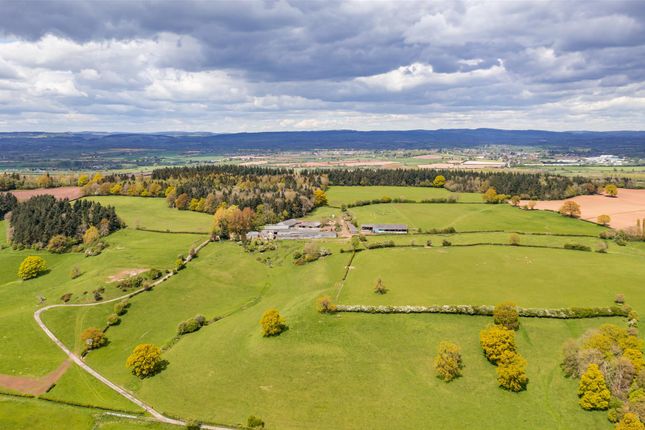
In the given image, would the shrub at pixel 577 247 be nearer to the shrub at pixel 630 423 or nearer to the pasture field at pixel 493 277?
the pasture field at pixel 493 277

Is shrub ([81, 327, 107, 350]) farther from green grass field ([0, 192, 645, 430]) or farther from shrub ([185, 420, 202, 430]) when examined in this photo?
shrub ([185, 420, 202, 430])

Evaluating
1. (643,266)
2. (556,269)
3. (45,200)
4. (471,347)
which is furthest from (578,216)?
(45,200)

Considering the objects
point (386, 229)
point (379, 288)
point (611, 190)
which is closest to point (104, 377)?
point (379, 288)

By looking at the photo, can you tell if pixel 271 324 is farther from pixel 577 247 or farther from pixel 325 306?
pixel 577 247

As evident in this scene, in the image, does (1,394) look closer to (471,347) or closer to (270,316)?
(270,316)

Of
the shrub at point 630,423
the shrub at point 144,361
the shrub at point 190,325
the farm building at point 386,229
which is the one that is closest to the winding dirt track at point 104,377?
the shrub at point 144,361

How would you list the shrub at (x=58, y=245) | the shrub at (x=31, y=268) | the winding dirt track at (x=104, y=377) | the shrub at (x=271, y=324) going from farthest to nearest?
the shrub at (x=58, y=245), the shrub at (x=31, y=268), the shrub at (x=271, y=324), the winding dirt track at (x=104, y=377)

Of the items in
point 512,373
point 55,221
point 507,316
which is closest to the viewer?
point 512,373
